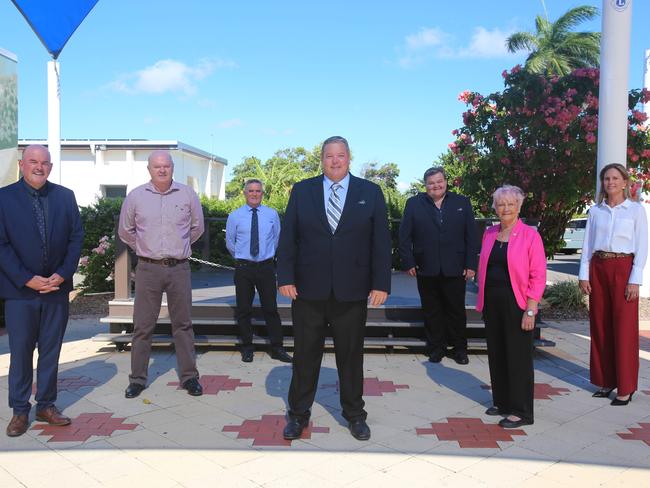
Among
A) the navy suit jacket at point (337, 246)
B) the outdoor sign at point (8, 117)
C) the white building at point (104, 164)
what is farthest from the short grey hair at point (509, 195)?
the white building at point (104, 164)

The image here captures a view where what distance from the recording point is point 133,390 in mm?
5000

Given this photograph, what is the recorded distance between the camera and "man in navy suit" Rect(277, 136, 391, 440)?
3961 mm

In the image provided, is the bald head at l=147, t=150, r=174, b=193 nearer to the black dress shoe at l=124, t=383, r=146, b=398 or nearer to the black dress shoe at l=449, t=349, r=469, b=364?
the black dress shoe at l=124, t=383, r=146, b=398

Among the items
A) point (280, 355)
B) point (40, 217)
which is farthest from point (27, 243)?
point (280, 355)

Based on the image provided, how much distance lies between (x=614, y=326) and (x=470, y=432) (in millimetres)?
1656

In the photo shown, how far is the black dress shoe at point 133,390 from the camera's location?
16.3 ft

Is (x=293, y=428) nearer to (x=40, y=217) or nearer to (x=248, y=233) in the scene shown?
(x=40, y=217)

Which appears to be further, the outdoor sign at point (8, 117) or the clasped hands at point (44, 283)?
the outdoor sign at point (8, 117)

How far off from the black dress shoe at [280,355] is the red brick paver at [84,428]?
208 centimetres

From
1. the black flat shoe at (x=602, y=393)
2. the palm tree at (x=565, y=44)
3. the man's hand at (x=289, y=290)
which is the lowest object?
the black flat shoe at (x=602, y=393)

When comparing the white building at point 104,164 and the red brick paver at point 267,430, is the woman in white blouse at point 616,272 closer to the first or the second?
the red brick paver at point 267,430

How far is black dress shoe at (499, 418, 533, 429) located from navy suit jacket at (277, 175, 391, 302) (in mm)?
1313

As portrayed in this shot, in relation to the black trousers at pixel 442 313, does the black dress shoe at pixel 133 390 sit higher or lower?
lower

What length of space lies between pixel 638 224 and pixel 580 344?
285 cm
